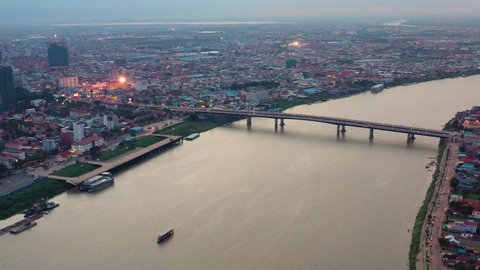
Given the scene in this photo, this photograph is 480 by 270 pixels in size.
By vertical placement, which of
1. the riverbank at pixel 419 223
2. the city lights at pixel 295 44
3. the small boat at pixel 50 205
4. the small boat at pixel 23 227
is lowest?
the small boat at pixel 23 227

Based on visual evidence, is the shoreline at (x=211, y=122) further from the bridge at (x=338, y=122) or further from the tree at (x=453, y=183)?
the tree at (x=453, y=183)

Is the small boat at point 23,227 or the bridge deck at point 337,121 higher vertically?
the bridge deck at point 337,121

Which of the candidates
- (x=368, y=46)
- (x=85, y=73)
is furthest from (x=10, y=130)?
(x=368, y=46)

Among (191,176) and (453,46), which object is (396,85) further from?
(453,46)

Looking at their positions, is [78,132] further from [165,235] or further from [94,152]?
[165,235]

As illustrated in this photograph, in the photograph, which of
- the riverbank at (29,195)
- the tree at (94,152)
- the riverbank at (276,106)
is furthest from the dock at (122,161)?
the riverbank at (276,106)

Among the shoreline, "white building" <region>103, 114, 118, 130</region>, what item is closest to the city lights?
the shoreline

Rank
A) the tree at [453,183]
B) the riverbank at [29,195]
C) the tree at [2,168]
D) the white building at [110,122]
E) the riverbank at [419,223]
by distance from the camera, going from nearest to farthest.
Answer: the riverbank at [419,223] < the riverbank at [29,195] < the tree at [453,183] < the tree at [2,168] < the white building at [110,122]
